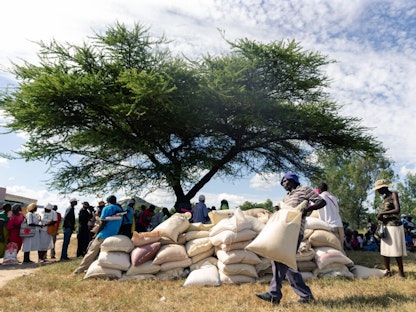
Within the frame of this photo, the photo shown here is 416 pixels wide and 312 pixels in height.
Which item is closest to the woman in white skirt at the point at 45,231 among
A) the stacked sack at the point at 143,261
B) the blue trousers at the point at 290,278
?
the stacked sack at the point at 143,261

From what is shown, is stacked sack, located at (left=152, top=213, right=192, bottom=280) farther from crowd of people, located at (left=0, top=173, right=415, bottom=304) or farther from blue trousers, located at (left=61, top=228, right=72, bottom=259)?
blue trousers, located at (left=61, top=228, right=72, bottom=259)

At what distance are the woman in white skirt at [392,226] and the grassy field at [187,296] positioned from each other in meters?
0.41

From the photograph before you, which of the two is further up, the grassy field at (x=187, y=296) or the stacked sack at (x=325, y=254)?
the stacked sack at (x=325, y=254)

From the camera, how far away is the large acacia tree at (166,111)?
12.9m

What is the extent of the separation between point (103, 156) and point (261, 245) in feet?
41.5

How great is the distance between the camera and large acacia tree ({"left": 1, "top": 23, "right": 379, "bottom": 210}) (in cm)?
1293

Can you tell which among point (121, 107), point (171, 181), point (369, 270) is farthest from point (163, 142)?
point (369, 270)

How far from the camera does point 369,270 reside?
6.23 metres

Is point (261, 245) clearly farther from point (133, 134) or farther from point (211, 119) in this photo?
point (133, 134)

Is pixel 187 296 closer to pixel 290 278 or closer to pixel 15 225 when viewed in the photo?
pixel 290 278

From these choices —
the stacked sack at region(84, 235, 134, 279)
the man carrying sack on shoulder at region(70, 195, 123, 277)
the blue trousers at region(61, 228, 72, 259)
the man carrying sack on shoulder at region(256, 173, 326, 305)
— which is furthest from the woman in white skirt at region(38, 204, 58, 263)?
the man carrying sack on shoulder at region(256, 173, 326, 305)

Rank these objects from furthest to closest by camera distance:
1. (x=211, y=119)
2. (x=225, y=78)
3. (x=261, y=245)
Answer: (x=211, y=119)
(x=225, y=78)
(x=261, y=245)

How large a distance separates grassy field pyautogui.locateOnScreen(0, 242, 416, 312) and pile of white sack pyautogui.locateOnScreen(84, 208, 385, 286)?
290 mm

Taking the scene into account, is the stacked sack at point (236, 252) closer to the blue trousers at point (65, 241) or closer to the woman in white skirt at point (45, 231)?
the blue trousers at point (65, 241)
